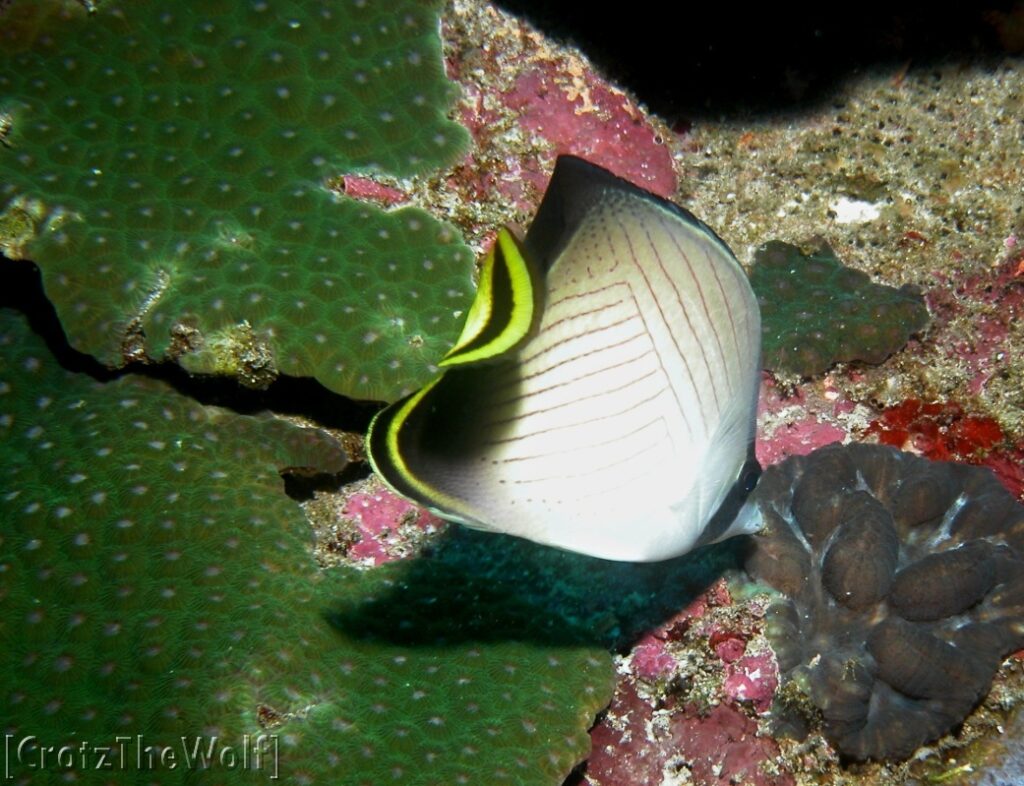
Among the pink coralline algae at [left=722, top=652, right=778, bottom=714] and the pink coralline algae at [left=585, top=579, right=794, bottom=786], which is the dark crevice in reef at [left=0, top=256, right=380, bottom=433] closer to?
the pink coralline algae at [left=585, top=579, right=794, bottom=786]

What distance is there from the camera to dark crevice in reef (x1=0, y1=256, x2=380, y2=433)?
10.4ft

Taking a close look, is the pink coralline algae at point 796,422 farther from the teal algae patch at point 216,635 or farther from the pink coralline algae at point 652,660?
the teal algae patch at point 216,635

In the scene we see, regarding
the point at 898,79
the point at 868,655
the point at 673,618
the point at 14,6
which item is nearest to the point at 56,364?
the point at 14,6

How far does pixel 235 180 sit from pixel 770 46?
3.62 meters

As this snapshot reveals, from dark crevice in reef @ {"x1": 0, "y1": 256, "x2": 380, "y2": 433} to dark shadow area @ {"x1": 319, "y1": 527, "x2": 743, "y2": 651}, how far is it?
75 cm

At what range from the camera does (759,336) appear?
1.99 meters

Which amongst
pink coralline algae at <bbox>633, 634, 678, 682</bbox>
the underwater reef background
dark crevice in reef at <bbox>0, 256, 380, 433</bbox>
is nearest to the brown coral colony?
the underwater reef background

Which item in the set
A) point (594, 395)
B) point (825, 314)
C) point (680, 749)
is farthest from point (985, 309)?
point (594, 395)

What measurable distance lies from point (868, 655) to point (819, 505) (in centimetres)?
58

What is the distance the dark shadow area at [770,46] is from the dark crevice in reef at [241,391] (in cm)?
280

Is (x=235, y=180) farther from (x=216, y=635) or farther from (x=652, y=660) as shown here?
(x=652, y=660)

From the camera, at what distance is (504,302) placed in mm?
1623

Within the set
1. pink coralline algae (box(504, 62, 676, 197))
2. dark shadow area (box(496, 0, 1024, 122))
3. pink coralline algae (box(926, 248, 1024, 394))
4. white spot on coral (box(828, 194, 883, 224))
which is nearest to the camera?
pink coralline algae (box(926, 248, 1024, 394))

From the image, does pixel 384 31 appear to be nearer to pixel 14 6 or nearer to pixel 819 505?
pixel 14 6
